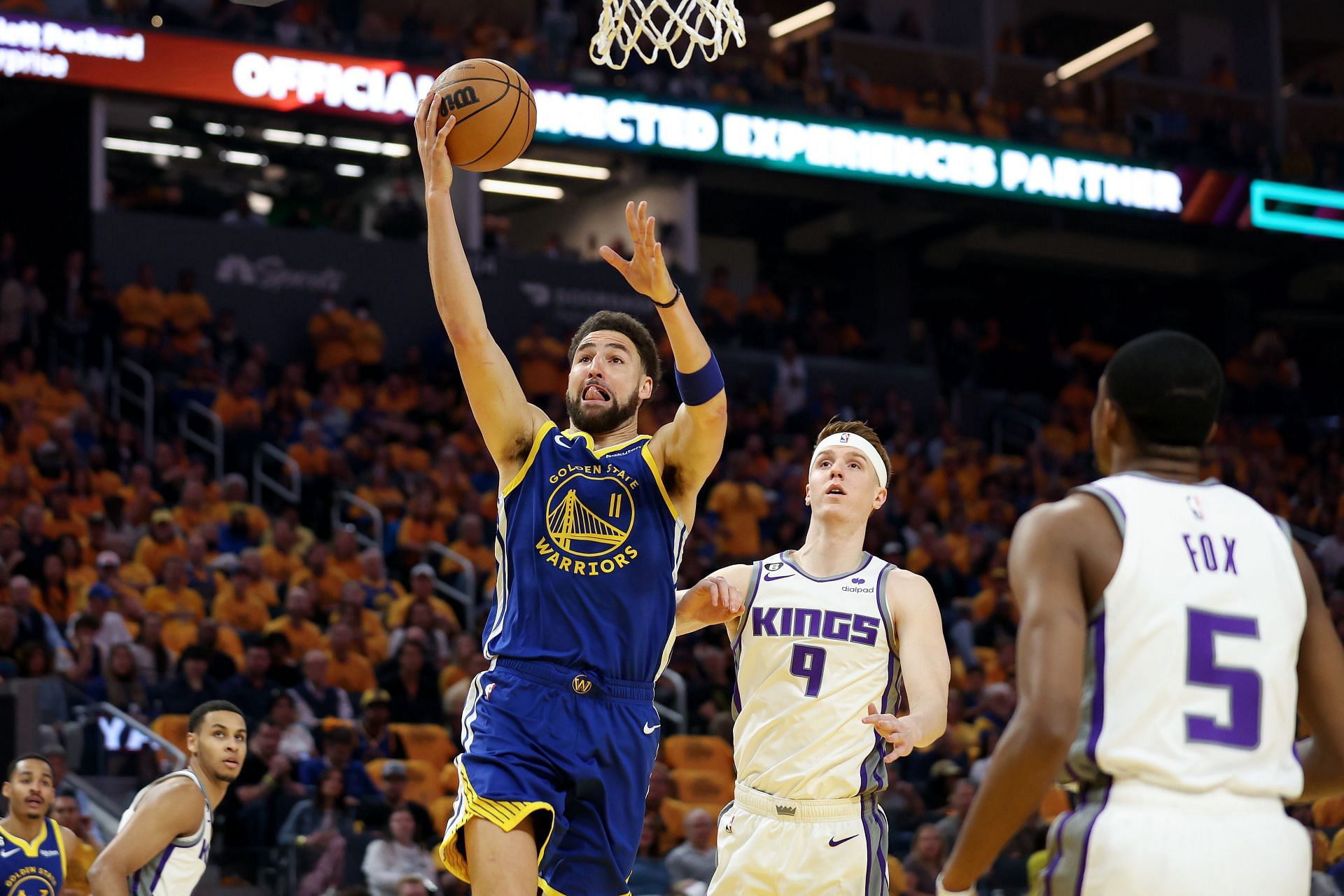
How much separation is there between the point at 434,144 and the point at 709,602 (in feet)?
6.10

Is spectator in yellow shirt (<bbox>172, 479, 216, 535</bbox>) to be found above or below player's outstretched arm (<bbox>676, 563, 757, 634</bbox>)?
above

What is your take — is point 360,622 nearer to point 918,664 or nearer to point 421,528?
point 421,528

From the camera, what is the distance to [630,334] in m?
5.86

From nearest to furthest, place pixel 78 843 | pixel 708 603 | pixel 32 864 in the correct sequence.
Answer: pixel 708 603
pixel 32 864
pixel 78 843

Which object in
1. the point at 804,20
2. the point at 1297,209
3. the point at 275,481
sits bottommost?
the point at 275,481

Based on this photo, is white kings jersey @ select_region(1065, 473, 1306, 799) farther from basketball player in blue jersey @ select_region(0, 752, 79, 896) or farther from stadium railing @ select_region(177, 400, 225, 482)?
stadium railing @ select_region(177, 400, 225, 482)

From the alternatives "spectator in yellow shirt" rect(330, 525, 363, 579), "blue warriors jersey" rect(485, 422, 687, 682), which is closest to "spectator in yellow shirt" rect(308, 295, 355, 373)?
"spectator in yellow shirt" rect(330, 525, 363, 579)

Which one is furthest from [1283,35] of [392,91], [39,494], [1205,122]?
[39,494]

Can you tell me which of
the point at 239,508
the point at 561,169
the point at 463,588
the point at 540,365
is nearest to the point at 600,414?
the point at 463,588

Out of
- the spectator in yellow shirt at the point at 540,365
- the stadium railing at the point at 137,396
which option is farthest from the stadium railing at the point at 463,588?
the spectator in yellow shirt at the point at 540,365

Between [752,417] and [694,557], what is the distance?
14.2ft

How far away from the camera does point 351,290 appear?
70.1ft

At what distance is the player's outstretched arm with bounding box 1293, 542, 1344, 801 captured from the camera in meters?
3.75

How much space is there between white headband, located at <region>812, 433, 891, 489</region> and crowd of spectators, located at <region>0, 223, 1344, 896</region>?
4.72 metres
